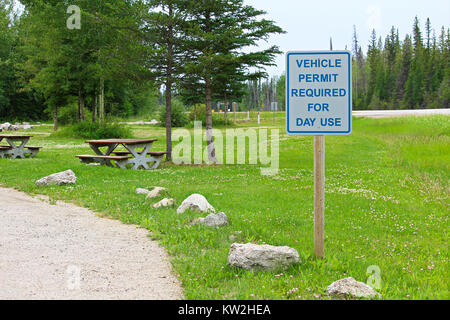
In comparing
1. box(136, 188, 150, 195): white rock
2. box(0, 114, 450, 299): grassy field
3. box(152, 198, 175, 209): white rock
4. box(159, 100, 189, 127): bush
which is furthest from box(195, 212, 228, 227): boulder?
box(159, 100, 189, 127): bush

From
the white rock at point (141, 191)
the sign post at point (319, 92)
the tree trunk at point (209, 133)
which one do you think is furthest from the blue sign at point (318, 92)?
the tree trunk at point (209, 133)

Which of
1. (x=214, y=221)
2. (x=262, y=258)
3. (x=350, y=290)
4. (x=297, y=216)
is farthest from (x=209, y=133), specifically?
(x=350, y=290)

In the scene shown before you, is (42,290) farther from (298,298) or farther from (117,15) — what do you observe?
(117,15)

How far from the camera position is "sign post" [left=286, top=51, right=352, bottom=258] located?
4.86m

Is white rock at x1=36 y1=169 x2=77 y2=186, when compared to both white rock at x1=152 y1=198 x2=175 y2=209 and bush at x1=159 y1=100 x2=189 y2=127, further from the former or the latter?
bush at x1=159 y1=100 x2=189 y2=127

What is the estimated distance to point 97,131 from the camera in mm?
30516

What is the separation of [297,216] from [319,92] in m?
3.28

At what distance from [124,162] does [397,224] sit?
10134 millimetres

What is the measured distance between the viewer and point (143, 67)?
16.1 meters

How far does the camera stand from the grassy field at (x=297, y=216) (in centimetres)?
447

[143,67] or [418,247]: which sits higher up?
[143,67]

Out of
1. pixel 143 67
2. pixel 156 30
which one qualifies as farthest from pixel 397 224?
pixel 156 30

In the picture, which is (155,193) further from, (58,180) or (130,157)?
(130,157)

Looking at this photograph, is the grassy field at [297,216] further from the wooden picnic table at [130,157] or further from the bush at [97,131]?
the bush at [97,131]
